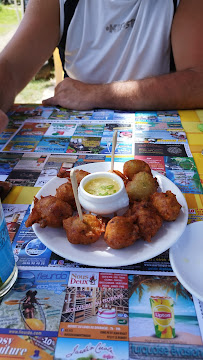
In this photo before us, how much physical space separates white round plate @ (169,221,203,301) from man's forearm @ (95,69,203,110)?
90cm

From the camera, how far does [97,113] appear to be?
1604 mm

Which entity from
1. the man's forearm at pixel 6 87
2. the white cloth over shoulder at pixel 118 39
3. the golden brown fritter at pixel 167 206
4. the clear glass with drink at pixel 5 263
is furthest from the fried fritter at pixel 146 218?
the white cloth over shoulder at pixel 118 39

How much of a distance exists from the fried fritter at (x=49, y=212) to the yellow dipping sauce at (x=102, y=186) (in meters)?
0.08

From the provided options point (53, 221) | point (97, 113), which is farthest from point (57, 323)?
point (97, 113)

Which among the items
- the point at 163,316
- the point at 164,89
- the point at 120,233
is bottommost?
the point at 163,316

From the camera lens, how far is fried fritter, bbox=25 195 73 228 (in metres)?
0.81

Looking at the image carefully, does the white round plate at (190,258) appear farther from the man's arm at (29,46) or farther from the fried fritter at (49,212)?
the man's arm at (29,46)

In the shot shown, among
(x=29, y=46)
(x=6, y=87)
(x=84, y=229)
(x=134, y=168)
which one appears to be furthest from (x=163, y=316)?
(x=29, y=46)

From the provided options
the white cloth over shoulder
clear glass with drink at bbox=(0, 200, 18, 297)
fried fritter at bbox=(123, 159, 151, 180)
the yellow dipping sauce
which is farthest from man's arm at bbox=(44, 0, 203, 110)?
clear glass with drink at bbox=(0, 200, 18, 297)

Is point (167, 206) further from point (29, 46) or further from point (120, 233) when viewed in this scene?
point (29, 46)

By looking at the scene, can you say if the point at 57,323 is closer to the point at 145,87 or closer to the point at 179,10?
the point at 145,87

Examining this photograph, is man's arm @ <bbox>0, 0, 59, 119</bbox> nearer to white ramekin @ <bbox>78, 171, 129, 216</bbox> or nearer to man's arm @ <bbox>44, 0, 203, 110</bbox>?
man's arm @ <bbox>44, 0, 203, 110</bbox>

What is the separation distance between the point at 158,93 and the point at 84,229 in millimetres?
1046

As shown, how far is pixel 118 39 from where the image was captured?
6.12 ft
